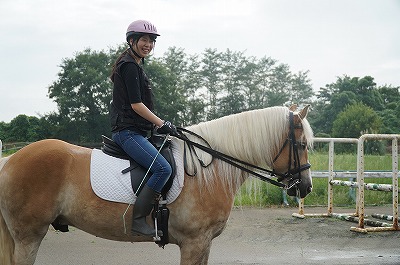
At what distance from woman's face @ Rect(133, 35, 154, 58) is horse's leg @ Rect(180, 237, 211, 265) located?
1.84 metres

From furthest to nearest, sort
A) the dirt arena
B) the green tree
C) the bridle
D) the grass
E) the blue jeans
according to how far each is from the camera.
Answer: the green tree < the grass < the dirt arena < the bridle < the blue jeans

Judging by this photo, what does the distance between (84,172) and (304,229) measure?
6023 millimetres

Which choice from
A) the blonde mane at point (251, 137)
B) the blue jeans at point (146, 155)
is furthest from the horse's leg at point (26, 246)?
the blonde mane at point (251, 137)

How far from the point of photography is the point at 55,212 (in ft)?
14.1

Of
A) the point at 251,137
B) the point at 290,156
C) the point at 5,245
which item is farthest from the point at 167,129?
the point at 5,245

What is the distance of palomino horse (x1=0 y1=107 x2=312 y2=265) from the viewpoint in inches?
167

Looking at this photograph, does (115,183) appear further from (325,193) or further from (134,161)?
(325,193)

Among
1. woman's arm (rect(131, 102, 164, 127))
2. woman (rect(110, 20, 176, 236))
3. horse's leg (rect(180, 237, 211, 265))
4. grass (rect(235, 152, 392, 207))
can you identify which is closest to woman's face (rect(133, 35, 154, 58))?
woman (rect(110, 20, 176, 236))

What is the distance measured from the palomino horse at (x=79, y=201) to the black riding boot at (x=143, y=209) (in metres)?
0.12

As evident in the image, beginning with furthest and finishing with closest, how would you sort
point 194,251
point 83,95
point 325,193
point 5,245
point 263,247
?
point 83,95 < point 325,193 < point 263,247 < point 5,245 < point 194,251

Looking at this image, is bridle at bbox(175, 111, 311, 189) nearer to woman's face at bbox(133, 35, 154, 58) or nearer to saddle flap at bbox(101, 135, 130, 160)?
saddle flap at bbox(101, 135, 130, 160)

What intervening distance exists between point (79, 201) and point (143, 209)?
0.60 meters

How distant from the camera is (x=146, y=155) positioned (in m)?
4.21

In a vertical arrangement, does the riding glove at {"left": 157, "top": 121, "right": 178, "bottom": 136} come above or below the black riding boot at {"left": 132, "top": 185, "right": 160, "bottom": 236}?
above
